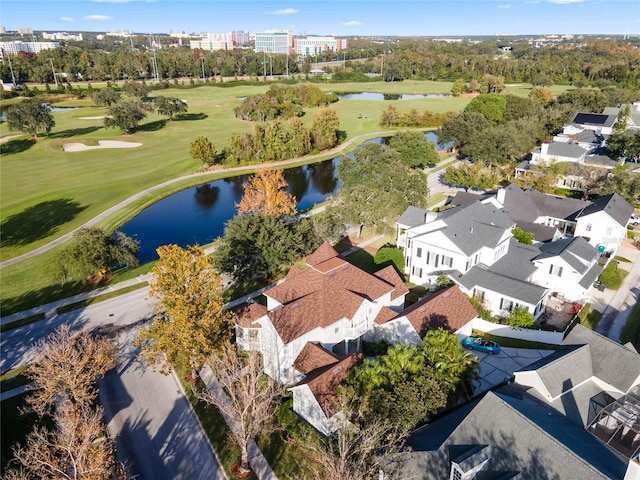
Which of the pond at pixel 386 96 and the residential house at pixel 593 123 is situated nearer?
the residential house at pixel 593 123

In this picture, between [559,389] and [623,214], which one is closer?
[559,389]

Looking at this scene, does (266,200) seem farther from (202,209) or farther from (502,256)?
(502,256)

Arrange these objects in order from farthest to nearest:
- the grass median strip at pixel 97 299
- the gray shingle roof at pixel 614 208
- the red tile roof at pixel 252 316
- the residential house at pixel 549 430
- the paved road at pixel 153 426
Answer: the gray shingle roof at pixel 614 208 < the grass median strip at pixel 97 299 < the red tile roof at pixel 252 316 < the paved road at pixel 153 426 < the residential house at pixel 549 430

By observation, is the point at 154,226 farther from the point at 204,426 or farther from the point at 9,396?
the point at 204,426

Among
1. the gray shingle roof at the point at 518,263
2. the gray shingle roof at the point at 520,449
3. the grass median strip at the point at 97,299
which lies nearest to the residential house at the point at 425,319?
the gray shingle roof at the point at 518,263

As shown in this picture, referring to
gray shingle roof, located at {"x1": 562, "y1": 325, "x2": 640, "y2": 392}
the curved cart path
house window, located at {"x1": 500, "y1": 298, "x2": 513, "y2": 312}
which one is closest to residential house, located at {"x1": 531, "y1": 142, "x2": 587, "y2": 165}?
the curved cart path

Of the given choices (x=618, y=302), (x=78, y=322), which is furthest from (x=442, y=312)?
(x=78, y=322)

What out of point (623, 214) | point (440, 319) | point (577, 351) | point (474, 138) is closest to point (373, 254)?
point (440, 319)

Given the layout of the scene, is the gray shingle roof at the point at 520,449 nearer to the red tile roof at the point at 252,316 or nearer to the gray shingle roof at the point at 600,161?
the red tile roof at the point at 252,316
